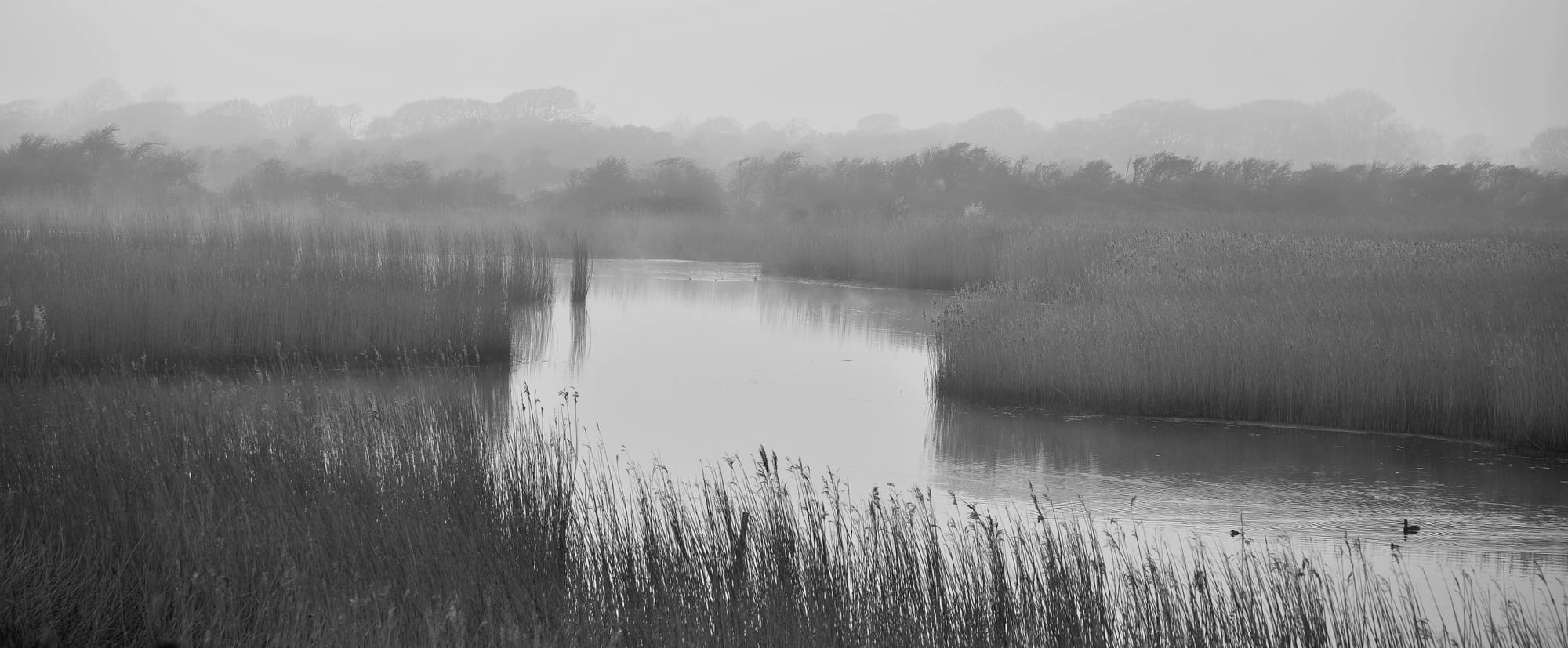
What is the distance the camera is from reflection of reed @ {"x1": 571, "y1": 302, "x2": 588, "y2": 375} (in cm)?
832

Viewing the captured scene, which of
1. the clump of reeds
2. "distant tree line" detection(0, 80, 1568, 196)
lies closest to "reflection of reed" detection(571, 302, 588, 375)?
the clump of reeds

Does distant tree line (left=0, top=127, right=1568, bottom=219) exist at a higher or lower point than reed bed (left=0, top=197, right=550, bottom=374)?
higher

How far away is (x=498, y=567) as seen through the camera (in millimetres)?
2998

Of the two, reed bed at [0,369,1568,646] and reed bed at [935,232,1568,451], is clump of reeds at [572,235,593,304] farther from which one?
reed bed at [0,369,1568,646]

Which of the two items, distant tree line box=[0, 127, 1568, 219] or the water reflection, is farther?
distant tree line box=[0, 127, 1568, 219]

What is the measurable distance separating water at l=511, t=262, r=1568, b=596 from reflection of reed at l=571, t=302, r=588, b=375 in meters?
0.04

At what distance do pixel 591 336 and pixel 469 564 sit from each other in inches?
265

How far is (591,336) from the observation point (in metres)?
9.67

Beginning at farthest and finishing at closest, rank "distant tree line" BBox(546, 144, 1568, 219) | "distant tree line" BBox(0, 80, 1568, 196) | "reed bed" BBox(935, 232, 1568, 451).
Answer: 1. "distant tree line" BBox(0, 80, 1568, 196)
2. "distant tree line" BBox(546, 144, 1568, 219)
3. "reed bed" BBox(935, 232, 1568, 451)

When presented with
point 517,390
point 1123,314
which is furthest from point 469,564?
point 1123,314

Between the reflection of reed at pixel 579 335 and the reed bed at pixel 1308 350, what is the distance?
2.58m

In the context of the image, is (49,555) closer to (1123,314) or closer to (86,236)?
(1123,314)

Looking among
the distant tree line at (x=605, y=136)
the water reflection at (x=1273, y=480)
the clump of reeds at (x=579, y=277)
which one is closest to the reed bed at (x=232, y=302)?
the clump of reeds at (x=579, y=277)

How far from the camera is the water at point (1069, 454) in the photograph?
4.28 metres
